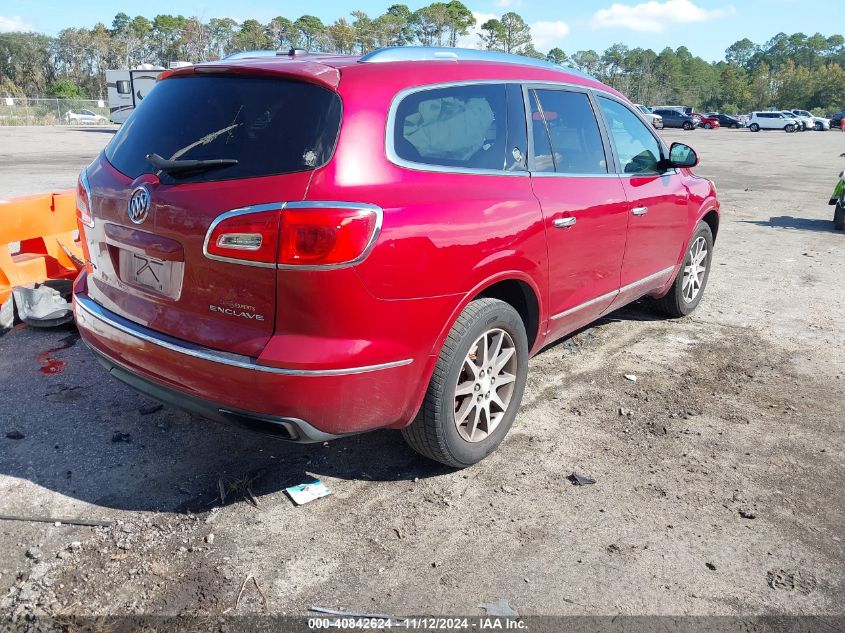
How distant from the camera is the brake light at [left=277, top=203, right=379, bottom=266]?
2.65 meters

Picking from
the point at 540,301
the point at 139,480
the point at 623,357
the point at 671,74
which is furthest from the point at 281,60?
the point at 671,74

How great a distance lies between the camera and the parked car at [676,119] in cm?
5844

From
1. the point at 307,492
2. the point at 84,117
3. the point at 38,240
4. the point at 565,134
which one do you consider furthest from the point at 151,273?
the point at 84,117

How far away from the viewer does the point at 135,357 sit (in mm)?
3135

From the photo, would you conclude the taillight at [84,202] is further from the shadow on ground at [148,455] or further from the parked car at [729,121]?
the parked car at [729,121]

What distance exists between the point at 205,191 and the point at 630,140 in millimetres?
3199

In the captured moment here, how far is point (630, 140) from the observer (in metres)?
4.89

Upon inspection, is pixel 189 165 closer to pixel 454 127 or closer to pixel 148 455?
pixel 454 127

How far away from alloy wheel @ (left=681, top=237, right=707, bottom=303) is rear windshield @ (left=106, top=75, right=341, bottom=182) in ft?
13.2

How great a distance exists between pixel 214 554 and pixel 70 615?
56 centimetres

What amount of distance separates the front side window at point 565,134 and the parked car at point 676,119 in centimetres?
5981

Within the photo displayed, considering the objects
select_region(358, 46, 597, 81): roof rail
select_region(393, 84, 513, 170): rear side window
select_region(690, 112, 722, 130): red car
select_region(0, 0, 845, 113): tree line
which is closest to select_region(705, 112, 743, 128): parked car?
select_region(690, 112, 722, 130): red car

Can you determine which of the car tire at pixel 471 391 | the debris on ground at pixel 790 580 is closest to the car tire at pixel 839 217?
the car tire at pixel 471 391

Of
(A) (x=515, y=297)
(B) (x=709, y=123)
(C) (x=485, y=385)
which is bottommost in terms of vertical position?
(C) (x=485, y=385)
